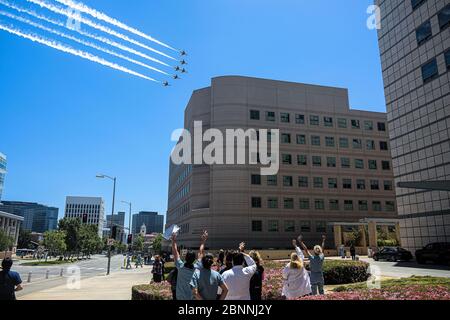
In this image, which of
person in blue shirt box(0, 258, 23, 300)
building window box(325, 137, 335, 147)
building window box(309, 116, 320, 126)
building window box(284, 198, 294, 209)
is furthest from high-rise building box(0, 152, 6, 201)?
person in blue shirt box(0, 258, 23, 300)

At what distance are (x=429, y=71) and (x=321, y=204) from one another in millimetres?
27543

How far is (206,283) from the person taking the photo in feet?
19.6

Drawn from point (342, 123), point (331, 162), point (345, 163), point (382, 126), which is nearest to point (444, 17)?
point (342, 123)

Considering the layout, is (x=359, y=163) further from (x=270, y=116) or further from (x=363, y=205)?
(x=270, y=116)

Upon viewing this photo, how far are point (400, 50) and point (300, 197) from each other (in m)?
25.8

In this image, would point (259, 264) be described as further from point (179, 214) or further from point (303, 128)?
point (179, 214)

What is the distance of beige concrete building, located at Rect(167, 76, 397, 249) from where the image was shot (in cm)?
5281

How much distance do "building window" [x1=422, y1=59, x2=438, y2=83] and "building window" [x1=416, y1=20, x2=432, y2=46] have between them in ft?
8.54

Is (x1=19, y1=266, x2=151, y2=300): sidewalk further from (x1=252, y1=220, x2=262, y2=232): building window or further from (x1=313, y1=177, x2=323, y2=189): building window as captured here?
(x1=313, y1=177, x2=323, y2=189): building window

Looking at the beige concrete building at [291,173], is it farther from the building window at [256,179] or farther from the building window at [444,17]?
the building window at [444,17]

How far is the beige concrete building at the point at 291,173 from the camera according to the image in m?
52.8

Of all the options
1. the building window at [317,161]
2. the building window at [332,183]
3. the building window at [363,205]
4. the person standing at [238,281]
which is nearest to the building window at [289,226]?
the building window at [332,183]

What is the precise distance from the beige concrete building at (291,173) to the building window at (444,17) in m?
27.9

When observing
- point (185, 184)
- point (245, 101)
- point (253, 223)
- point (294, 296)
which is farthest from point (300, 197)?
point (294, 296)
